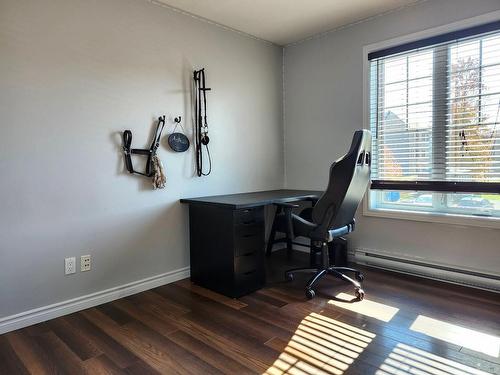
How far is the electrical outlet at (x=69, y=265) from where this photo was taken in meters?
2.32

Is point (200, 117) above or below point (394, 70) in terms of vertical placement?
below

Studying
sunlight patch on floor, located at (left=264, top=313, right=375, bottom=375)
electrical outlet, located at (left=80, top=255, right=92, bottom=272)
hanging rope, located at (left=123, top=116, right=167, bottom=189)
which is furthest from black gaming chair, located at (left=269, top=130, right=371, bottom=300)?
electrical outlet, located at (left=80, top=255, right=92, bottom=272)

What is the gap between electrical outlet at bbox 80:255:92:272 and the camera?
240 cm

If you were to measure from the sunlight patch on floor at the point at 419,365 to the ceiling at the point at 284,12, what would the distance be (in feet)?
8.45

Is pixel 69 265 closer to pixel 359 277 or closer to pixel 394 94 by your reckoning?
pixel 359 277

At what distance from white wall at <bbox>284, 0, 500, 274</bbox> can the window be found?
0.50 ft

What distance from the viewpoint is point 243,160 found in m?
3.49

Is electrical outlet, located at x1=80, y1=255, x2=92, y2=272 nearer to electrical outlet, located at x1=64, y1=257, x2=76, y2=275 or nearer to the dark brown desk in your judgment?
electrical outlet, located at x1=64, y1=257, x2=76, y2=275

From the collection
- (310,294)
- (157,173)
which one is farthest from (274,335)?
(157,173)

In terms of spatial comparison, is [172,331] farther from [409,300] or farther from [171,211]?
[409,300]

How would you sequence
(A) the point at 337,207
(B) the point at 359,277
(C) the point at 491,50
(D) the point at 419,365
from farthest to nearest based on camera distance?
1. (B) the point at 359,277
2. (C) the point at 491,50
3. (A) the point at 337,207
4. (D) the point at 419,365

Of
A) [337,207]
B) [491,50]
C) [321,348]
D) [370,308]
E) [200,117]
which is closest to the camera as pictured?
[321,348]

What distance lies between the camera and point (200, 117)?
3.05 metres

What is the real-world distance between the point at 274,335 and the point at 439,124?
2.12 metres
